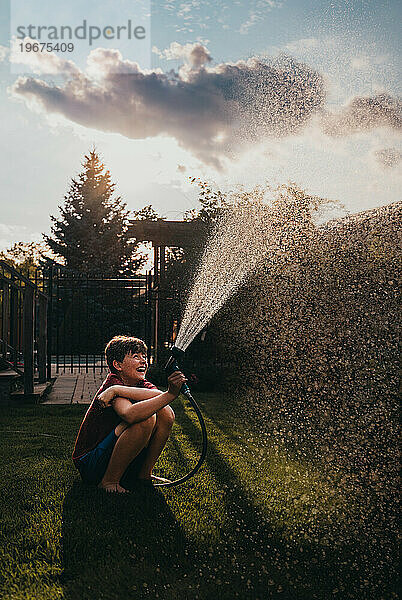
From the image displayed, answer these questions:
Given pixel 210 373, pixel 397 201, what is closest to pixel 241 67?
pixel 397 201

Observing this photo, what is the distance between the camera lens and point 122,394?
2855 mm

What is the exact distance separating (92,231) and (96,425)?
20553 millimetres

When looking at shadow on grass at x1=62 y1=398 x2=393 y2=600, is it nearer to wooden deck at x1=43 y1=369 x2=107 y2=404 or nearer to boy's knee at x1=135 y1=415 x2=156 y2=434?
boy's knee at x1=135 y1=415 x2=156 y2=434

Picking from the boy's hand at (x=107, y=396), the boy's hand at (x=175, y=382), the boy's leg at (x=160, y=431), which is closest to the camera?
the boy's hand at (x=175, y=382)

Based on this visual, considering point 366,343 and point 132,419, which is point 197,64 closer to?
point 366,343

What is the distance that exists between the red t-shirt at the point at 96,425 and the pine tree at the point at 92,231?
18976mm

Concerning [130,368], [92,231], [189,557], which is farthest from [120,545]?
[92,231]

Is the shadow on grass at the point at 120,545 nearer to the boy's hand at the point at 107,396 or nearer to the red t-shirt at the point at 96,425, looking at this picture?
the red t-shirt at the point at 96,425

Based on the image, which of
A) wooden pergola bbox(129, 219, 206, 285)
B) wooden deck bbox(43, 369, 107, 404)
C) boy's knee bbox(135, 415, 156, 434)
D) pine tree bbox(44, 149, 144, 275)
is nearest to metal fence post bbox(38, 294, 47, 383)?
wooden deck bbox(43, 369, 107, 404)

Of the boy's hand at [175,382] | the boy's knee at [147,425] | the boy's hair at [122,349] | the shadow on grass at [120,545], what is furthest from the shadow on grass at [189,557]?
the boy's hair at [122,349]

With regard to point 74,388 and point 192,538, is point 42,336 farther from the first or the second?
point 192,538

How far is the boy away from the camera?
279cm

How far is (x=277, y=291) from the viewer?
23.5 feet

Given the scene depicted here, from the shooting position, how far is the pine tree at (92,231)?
883 inches
